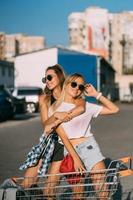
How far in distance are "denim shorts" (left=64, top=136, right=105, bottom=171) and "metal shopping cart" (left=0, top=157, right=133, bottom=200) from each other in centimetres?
34

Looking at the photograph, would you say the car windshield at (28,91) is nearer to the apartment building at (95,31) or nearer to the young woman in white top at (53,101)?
the young woman in white top at (53,101)

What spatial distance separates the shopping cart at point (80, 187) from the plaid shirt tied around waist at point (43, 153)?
0.41m

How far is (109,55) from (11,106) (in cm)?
7447

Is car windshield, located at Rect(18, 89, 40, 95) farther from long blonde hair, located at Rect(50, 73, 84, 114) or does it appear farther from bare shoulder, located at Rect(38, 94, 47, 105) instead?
long blonde hair, located at Rect(50, 73, 84, 114)

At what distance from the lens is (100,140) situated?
54.9 ft

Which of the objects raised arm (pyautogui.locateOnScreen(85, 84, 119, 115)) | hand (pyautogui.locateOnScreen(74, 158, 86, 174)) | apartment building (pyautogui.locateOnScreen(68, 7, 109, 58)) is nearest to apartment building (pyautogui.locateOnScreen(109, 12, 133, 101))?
apartment building (pyautogui.locateOnScreen(68, 7, 109, 58))

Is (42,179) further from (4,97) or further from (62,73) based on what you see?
(4,97)

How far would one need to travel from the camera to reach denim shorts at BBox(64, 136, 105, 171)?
15.7 ft

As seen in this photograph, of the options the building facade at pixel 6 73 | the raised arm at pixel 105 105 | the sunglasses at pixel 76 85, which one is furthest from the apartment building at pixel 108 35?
the sunglasses at pixel 76 85

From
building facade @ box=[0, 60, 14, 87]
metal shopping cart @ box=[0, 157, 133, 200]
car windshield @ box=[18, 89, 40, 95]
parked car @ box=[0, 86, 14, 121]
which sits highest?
metal shopping cart @ box=[0, 157, 133, 200]

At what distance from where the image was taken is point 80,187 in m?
4.30

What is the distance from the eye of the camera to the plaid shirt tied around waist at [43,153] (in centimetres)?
486

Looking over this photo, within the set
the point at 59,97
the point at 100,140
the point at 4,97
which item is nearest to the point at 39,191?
the point at 59,97

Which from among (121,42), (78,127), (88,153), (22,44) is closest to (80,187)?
(88,153)
